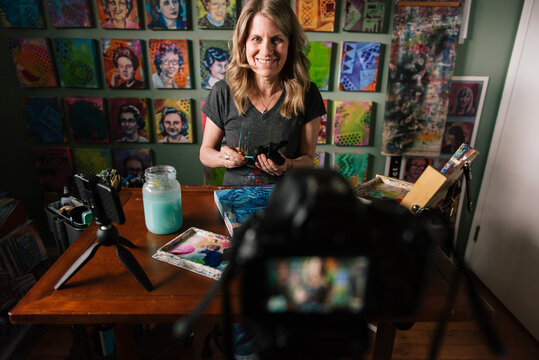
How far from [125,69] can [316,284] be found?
1.80 metres

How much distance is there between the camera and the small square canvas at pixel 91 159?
190 centimetres

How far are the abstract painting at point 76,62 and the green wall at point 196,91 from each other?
0.04m

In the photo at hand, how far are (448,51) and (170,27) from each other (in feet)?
4.93

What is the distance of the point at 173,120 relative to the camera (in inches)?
73.2

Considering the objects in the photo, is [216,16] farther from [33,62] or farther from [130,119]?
[33,62]

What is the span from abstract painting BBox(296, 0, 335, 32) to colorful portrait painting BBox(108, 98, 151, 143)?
3.26ft

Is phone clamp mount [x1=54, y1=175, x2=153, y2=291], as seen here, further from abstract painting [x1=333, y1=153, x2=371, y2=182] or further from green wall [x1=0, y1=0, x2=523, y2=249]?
abstract painting [x1=333, y1=153, x2=371, y2=182]

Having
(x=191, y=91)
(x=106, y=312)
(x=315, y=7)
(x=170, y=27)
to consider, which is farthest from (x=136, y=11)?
(x=106, y=312)

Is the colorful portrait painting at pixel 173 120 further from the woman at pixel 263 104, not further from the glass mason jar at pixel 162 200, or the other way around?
the glass mason jar at pixel 162 200

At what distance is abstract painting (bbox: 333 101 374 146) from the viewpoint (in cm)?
181

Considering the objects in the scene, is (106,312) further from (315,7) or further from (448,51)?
(448,51)

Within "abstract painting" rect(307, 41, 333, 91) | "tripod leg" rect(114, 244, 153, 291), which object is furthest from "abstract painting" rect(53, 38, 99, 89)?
"tripod leg" rect(114, 244, 153, 291)

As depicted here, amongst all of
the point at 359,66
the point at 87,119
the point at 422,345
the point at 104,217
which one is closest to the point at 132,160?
the point at 87,119

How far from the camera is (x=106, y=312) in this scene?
0.62 m
